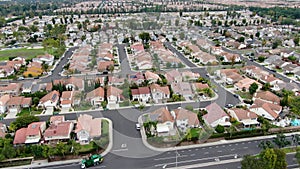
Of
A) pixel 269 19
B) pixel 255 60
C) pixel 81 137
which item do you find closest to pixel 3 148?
pixel 81 137

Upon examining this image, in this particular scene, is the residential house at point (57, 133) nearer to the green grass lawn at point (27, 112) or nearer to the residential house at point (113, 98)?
the green grass lawn at point (27, 112)

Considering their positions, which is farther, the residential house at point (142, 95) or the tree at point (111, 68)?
the tree at point (111, 68)

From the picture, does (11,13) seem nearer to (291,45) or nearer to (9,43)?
(9,43)

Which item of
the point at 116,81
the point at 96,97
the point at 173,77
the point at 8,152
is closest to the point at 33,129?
the point at 8,152

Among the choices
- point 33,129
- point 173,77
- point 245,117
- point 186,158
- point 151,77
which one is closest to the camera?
point 186,158

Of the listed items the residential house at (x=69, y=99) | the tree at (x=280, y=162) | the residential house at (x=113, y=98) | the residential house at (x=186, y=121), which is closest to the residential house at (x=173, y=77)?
the residential house at (x=113, y=98)

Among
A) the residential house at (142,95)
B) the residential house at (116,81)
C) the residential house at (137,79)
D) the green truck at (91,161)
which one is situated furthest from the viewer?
the residential house at (137,79)

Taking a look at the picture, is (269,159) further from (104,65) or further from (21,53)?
(21,53)
